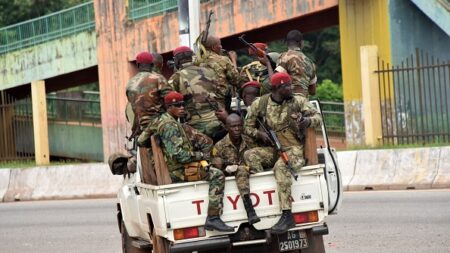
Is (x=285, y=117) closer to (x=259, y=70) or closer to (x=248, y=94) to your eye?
(x=248, y=94)

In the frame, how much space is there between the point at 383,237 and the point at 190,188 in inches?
162

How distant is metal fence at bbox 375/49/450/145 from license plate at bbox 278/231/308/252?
42.2 ft

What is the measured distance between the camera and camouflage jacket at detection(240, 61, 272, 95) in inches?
481

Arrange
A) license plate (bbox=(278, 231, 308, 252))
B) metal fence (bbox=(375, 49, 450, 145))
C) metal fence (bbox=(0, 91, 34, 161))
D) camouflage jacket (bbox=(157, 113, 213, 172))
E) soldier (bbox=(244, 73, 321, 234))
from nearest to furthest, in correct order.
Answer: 1. license plate (bbox=(278, 231, 308, 252))
2. camouflage jacket (bbox=(157, 113, 213, 172))
3. soldier (bbox=(244, 73, 321, 234))
4. metal fence (bbox=(375, 49, 450, 145))
5. metal fence (bbox=(0, 91, 34, 161))

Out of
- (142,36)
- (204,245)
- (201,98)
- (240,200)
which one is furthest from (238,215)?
(142,36)

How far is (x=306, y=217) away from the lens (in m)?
10.6

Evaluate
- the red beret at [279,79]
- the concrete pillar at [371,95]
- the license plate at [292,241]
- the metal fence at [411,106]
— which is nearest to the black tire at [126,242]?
the license plate at [292,241]

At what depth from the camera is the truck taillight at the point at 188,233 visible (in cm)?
1032

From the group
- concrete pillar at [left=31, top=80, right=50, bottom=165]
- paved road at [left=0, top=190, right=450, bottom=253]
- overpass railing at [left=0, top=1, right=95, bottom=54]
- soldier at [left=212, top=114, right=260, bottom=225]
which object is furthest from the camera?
Result: overpass railing at [left=0, top=1, right=95, bottom=54]

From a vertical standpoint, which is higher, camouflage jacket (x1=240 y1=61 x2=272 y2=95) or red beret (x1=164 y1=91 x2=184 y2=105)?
camouflage jacket (x1=240 y1=61 x2=272 y2=95)

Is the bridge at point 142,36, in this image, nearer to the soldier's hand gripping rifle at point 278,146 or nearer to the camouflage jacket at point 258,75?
the camouflage jacket at point 258,75

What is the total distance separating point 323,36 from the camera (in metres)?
48.6

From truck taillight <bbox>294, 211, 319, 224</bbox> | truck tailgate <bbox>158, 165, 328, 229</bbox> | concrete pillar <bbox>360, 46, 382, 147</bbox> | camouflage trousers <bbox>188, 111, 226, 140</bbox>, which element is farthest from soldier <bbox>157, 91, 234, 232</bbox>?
concrete pillar <bbox>360, 46, 382, 147</bbox>

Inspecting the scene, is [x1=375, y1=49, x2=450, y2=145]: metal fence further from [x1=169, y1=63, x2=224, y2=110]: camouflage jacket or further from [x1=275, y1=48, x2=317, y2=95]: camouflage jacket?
[x1=169, y1=63, x2=224, y2=110]: camouflage jacket
